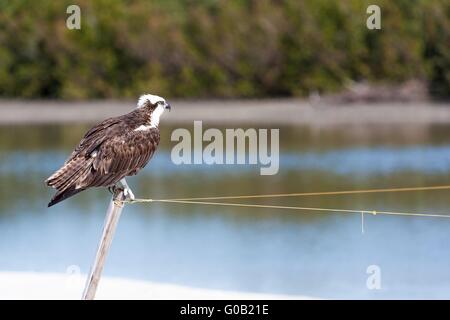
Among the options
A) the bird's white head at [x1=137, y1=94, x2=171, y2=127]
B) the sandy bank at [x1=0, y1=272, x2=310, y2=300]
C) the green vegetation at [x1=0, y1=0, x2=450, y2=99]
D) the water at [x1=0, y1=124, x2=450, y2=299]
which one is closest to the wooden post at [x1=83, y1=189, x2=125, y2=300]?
the bird's white head at [x1=137, y1=94, x2=171, y2=127]

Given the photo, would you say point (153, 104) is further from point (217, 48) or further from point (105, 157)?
point (217, 48)

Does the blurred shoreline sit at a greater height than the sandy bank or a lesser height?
greater

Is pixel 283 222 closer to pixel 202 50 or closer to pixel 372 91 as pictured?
pixel 372 91

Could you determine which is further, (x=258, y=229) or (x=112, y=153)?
(x=258, y=229)

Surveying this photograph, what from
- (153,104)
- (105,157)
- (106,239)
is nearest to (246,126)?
(153,104)

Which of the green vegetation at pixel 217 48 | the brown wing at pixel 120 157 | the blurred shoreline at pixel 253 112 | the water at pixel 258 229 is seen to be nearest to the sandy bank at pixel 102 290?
the water at pixel 258 229

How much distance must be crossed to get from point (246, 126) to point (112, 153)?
24796mm

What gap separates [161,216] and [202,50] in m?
24.6

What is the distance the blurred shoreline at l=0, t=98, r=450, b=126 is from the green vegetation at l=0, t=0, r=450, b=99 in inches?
21.4

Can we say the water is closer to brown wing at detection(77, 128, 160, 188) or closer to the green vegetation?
brown wing at detection(77, 128, 160, 188)

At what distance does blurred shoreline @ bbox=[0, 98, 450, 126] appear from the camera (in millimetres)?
36219

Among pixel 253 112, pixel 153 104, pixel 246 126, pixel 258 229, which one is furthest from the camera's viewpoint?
pixel 253 112

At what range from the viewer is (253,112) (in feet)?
126

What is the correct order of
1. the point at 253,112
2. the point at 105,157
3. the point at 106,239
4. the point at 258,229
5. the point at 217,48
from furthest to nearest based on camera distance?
the point at 217,48 < the point at 253,112 < the point at 258,229 < the point at 105,157 < the point at 106,239
